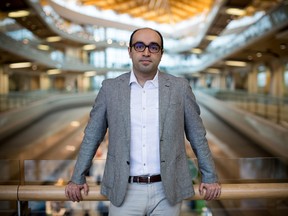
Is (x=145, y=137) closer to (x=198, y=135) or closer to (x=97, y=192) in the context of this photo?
(x=198, y=135)

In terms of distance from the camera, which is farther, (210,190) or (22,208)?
(22,208)

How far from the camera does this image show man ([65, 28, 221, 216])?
1721mm

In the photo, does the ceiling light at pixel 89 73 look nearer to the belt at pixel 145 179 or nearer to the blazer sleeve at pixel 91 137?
the blazer sleeve at pixel 91 137

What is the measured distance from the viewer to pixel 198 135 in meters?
1.83

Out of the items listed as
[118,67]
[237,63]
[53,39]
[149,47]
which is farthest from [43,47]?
[149,47]

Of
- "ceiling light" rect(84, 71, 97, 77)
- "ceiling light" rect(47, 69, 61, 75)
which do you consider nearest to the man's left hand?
"ceiling light" rect(84, 71, 97, 77)

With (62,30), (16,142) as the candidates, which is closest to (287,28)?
(16,142)

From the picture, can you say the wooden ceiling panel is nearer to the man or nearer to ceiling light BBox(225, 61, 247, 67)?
ceiling light BBox(225, 61, 247, 67)

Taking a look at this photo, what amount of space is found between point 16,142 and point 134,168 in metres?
14.3

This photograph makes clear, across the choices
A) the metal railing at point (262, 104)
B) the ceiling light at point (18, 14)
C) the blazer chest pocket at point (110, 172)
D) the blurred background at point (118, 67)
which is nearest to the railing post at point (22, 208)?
the blazer chest pocket at point (110, 172)

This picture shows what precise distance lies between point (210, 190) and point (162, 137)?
0.43 metres

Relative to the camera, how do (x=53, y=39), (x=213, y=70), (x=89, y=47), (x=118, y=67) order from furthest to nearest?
1. (x=213, y=70)
2. (x=53, y=39)
3. (x=89, y=47)
4. (x=118, y=67)

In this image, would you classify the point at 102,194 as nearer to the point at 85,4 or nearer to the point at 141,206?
the point at 141,206

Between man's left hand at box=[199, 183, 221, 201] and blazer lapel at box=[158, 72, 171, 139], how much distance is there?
0.43 meters
